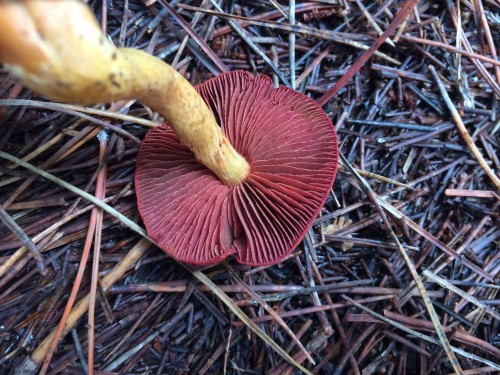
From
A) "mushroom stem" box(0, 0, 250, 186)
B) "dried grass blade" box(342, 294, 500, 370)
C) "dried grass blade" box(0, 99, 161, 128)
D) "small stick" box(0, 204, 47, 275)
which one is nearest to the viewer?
"mushroom stem" box(0, 0, 250, 186)

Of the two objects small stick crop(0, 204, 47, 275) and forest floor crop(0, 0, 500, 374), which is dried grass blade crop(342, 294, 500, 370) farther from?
small stick crop(0, 204, 47, 275)

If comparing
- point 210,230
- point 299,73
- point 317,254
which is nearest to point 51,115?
point 210,230

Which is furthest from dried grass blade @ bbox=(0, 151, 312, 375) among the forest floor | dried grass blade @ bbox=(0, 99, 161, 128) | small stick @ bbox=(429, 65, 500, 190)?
small stick @ bbox=(429, 65, 500, 190)

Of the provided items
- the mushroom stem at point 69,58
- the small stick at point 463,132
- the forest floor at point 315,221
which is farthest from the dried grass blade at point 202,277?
the small stick at point 463,132

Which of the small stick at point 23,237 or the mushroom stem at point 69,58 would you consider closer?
the mushroom stem at point 69,58

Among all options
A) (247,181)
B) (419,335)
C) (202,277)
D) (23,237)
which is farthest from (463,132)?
(23,237)

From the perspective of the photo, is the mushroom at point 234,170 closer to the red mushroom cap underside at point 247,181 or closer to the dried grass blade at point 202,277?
the red mushroom cap underside at point 247,181

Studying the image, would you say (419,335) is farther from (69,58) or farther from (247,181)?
(69,58)
